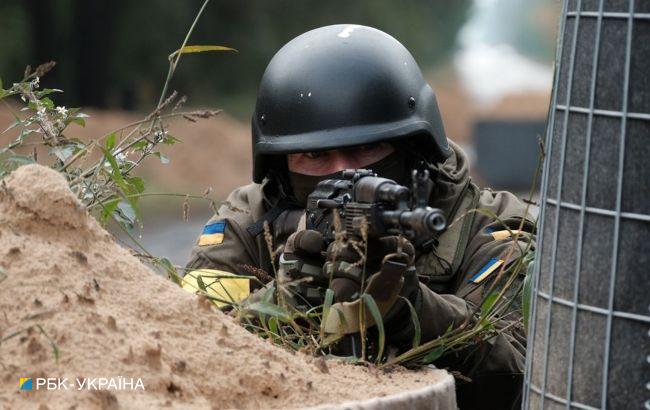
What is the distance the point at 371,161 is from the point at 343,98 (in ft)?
0.75

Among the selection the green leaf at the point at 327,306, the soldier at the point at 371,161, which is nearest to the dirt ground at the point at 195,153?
the soldier at the point at 371,161

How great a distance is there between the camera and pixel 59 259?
7.99 feet

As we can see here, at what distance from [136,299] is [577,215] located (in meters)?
0.89

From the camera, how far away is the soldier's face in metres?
3.98

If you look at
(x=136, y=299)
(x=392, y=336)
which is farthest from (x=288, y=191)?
(x=136, y=299)

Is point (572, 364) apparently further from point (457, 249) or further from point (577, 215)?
point (457, 249)

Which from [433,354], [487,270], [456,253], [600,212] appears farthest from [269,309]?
[456,253]

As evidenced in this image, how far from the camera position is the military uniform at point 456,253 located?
3574mm

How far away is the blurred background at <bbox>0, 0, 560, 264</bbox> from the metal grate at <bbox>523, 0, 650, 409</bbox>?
36.1ft

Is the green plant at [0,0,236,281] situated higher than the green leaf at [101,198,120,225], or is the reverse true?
the green plant at [0,0,236,281]

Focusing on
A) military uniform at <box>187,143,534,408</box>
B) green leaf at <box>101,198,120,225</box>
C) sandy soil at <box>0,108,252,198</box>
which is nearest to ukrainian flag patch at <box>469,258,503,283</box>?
military uniform at <box>187,143,534,408</box>

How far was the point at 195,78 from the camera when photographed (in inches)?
1234

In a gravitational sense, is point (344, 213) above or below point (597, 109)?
below

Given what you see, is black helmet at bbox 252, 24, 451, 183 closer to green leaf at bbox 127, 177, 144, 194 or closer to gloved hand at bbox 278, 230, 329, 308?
gloved hand at bbox 278, 230, 329, 308
